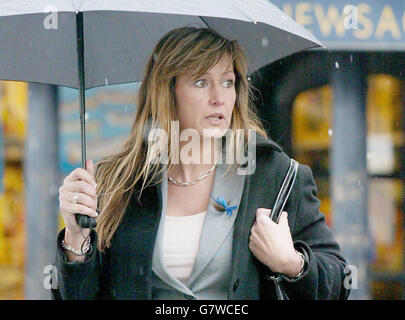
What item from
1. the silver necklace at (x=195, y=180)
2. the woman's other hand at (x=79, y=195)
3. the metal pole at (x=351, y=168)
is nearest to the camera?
the woman's other hand at (x=79, y=195)

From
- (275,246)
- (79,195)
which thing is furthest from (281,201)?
(79,195)

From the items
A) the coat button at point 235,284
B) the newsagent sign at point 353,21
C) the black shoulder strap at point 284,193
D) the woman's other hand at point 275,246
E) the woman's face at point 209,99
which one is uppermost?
the newsagent sign at point 353,21

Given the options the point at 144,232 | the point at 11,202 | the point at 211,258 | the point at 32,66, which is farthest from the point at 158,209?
the point at 11,202

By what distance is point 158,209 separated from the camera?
8.53 feet

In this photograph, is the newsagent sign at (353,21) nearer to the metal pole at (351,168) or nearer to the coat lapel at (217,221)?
the metal pole at (351,168)

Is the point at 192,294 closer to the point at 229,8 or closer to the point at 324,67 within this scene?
the point at 229,8

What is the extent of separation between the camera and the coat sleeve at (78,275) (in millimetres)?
2473

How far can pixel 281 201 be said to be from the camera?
2533 mm

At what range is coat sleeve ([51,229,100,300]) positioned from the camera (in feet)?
8.11

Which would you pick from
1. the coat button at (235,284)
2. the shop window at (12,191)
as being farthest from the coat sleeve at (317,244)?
the shop window at (12,191)

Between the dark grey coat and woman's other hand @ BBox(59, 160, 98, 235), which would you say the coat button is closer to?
the dark grey coat

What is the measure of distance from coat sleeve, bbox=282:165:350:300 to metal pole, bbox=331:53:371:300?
168 inches

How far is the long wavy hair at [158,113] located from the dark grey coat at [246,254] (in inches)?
2.3
